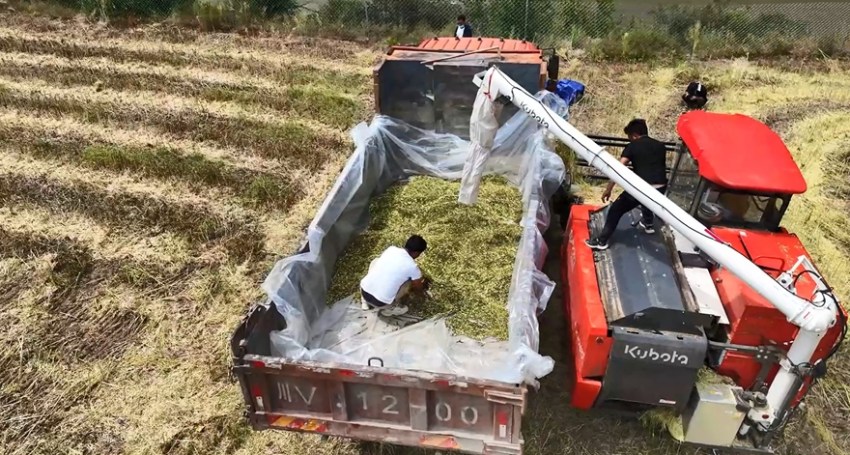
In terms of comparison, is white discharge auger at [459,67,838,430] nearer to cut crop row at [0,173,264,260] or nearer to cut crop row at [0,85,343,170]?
cut crop row at [0,173,264,260]

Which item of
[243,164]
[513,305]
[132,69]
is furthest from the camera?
[132,69]

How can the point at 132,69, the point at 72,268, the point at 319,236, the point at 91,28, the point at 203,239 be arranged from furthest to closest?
1. the point at 91,28
2. the point at 132,69
3. the point at 203,239
4. the point at 72,268
5. the point at 319,236

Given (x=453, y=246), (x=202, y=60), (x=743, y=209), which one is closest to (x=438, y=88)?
(x=453, y=246)

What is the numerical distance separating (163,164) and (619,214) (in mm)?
6218

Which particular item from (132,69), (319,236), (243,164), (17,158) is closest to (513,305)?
(319,236)

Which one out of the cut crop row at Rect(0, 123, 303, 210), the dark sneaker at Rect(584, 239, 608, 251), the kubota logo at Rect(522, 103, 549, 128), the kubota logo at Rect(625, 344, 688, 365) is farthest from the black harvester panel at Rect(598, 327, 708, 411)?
the cut crop row at Rect(0, 123, 303, 210)

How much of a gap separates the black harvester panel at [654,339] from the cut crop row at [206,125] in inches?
208

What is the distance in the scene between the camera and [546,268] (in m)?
6.75

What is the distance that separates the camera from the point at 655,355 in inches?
165

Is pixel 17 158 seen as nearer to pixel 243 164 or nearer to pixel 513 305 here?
pixel 243 164

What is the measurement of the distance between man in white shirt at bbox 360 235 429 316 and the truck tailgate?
1.16m

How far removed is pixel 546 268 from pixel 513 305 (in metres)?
2.05

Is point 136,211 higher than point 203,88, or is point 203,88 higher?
point 203,88

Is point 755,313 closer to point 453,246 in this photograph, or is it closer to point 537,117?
point 537,117
